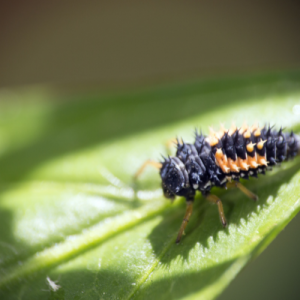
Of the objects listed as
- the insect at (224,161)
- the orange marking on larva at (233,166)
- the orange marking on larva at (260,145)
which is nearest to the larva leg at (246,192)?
the insect at (224,161)

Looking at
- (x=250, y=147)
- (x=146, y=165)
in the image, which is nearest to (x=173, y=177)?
(x=146, y=165)

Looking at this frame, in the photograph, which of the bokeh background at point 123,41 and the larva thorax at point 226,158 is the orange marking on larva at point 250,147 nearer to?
the larva thorax at point 226,158

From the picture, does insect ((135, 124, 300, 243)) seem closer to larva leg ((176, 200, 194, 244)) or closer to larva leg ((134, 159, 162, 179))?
larva leg ((176, 200, 194, 244))

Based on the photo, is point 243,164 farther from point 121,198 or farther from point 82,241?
point 82,241

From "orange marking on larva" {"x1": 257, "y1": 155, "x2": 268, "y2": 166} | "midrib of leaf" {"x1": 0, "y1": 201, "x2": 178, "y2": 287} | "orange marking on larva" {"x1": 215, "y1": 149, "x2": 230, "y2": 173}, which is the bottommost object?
"midrib of leaf" {"x1": 0, "y1": 201, "x2": 178, "y2": 287}

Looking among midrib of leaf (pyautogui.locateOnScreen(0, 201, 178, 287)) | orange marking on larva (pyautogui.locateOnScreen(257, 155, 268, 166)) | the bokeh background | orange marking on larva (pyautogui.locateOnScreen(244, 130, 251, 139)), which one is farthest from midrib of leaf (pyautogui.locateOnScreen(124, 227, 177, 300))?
the bokeh background

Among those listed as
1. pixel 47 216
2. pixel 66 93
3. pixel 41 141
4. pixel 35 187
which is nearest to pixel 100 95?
pixel 66 93

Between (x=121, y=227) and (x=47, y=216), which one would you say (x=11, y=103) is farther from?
(x=121, y=227)
